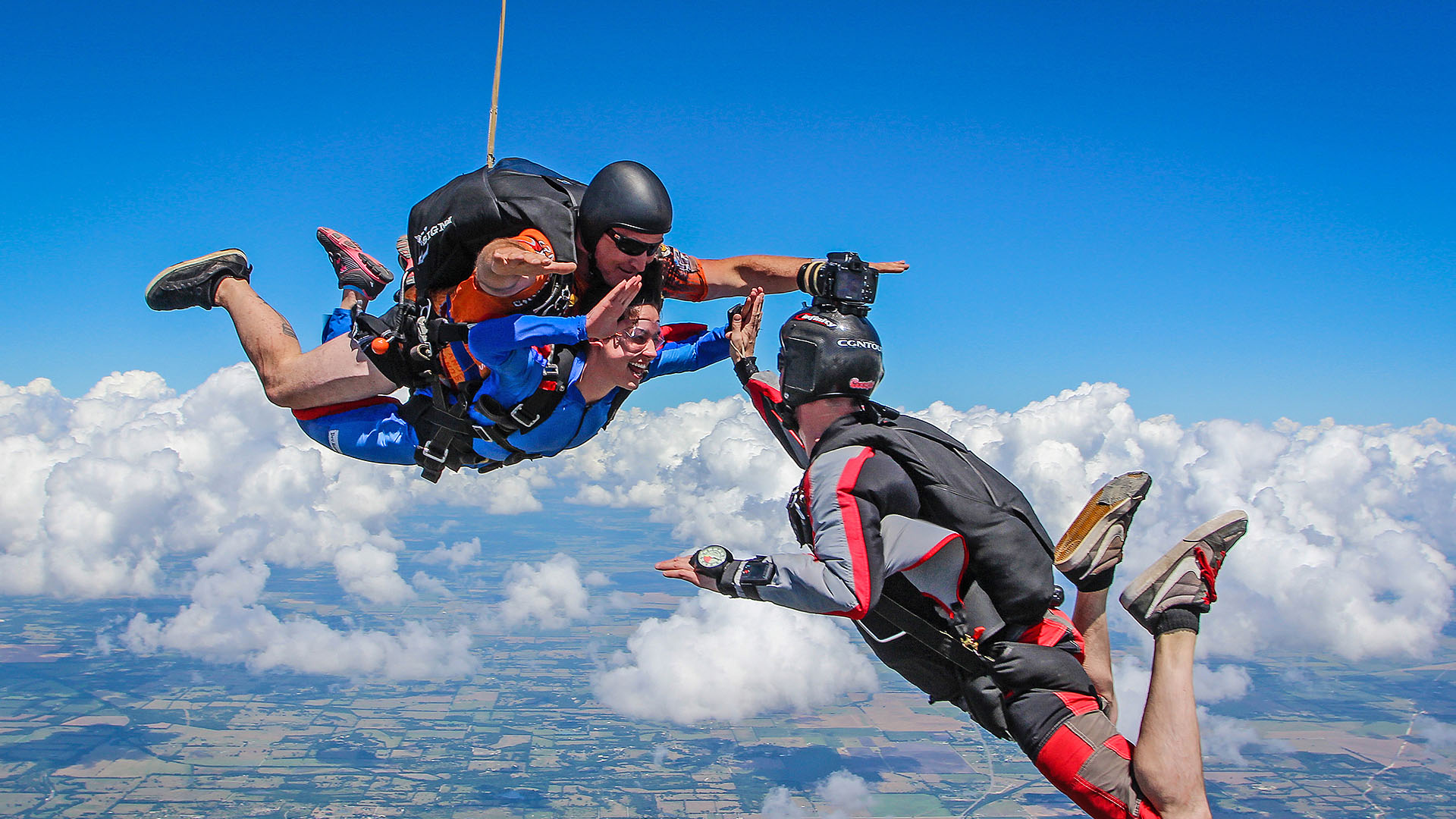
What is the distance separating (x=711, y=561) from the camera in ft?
10.1

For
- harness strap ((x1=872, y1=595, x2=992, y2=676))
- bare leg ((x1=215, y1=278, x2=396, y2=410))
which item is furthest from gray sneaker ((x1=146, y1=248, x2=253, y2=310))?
harness strap ((x1=872, y1=595, x2=992, y2=676))

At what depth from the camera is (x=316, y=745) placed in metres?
140

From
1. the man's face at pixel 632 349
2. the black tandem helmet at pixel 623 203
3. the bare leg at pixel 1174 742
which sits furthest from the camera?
the man's face at pixel 632 349

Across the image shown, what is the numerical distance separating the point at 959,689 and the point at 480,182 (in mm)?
2844

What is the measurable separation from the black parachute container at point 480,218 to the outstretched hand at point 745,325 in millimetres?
1025

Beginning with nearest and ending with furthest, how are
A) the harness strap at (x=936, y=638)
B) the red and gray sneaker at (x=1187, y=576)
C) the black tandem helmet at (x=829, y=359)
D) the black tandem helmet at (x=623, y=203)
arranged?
A: the red and gray sneaker at (x=1187, y=576), the black tandem helmet at (x=623, y=203), the harness strap at (x=936, y=638), the black tandem helmet at (x=829, y=359)

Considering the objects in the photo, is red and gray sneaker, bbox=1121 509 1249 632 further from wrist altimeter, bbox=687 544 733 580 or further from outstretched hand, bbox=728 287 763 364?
outstretched hand, bbox=728 287 763 364

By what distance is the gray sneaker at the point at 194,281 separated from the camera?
4.20 m

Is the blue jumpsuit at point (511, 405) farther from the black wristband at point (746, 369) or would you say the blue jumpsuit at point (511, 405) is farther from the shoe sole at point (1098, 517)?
the shoe sole at point (1098, 517)

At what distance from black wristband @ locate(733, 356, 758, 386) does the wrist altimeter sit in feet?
4.18

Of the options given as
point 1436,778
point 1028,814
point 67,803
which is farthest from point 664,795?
point 1436,778


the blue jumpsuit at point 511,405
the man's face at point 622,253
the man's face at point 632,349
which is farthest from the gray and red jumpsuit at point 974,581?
the blue jumpsuit at point 511,405

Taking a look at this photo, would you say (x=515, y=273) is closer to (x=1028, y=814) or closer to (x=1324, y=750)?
(x=1028, y=814)

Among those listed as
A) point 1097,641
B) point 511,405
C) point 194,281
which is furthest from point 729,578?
point 194,281
